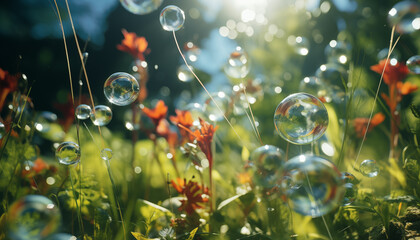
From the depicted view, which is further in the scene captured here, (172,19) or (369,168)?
(172,19)

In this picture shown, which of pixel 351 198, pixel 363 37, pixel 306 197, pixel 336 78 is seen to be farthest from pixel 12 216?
pixel 363 37

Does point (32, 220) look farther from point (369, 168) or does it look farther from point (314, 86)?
point (314, 86)

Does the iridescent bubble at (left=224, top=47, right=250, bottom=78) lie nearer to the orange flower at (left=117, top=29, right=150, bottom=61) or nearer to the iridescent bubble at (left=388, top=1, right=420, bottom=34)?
the orange flower at (left=117, top=29, right=150, bottom=61)

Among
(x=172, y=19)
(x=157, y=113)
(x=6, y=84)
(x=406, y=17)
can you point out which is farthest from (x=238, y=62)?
(x=6, y=84)

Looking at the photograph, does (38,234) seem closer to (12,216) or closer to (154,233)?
(12,216)

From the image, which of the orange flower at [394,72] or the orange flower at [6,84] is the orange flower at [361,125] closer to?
the orange flower at [394,72]

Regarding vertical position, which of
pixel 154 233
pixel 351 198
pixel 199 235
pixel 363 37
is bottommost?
pixel 154 233
